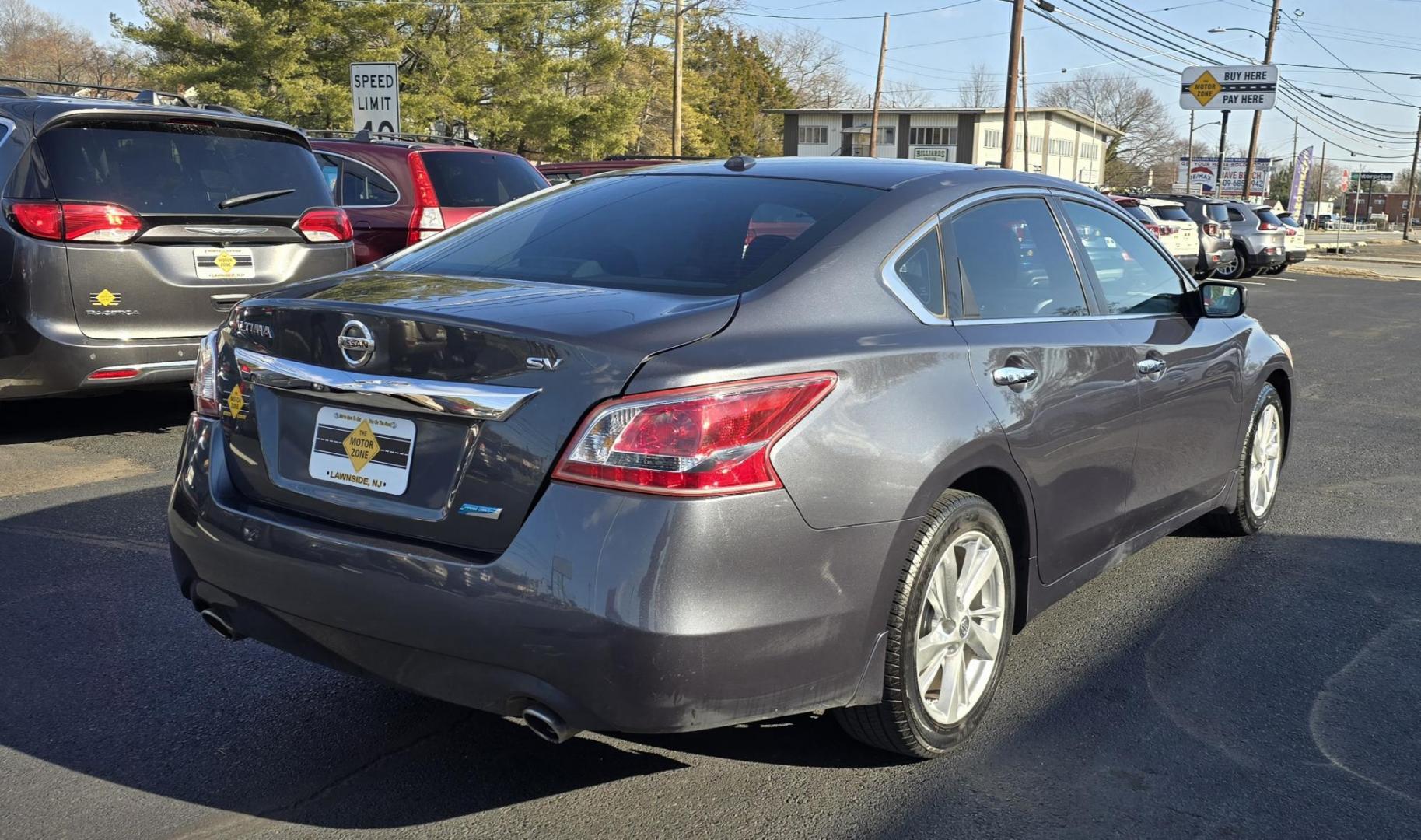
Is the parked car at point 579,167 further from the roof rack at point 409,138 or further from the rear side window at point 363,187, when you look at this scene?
the rear side window at point 363,187

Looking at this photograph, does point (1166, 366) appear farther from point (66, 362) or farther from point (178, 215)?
point (66, 362)

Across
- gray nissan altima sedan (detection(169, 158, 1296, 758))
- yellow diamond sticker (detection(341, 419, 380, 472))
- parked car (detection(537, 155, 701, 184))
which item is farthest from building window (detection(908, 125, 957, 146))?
yellow diamond sticker (detection(341, 419, 380, 472))

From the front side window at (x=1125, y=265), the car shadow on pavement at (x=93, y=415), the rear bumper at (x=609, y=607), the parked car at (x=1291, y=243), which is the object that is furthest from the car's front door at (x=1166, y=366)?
the parked car at (x=1291, y=243)

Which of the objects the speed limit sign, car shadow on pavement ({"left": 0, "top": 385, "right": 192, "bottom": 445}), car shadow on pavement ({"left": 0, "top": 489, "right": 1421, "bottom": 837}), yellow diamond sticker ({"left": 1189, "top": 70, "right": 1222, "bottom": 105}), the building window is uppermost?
yellow diamond sticker ({"left": 1189, "top": 70, "right": 1222, "bottom": 105})

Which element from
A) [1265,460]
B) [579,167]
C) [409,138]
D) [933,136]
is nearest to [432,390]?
[1265,460]

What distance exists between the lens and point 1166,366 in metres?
4.42

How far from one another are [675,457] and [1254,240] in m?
28.3

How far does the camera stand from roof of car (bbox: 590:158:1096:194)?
376 cm

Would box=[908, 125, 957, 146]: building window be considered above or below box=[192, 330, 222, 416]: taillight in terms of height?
above

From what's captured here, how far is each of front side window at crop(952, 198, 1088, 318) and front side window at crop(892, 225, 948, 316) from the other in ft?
0.35

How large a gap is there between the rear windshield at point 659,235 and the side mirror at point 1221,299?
6.32ft

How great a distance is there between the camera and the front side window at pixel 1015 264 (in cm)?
366

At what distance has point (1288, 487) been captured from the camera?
22.0 ft

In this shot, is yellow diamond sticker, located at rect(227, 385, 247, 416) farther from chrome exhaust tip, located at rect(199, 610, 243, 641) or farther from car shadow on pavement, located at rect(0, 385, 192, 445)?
car shadow on pavement, located at rect(0, 385, 192, 445)
